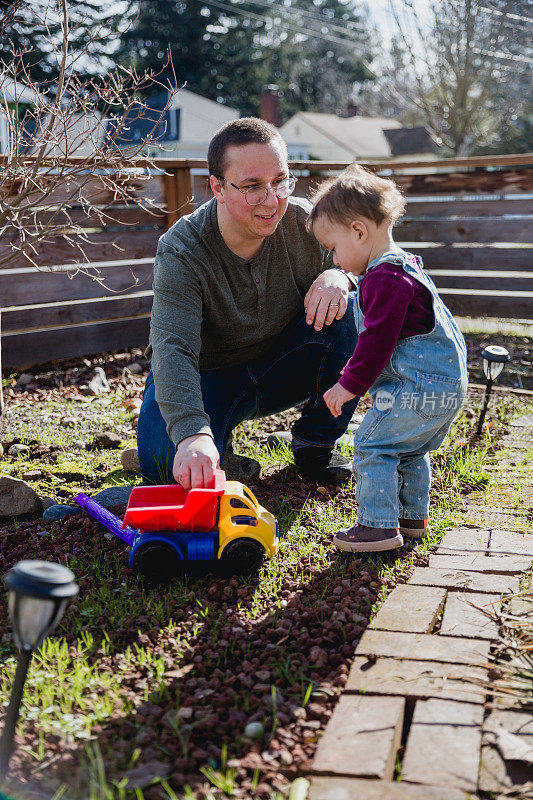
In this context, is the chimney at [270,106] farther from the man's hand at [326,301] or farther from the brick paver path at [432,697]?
the brick paver path at [432,697]

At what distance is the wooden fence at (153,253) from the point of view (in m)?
5.19

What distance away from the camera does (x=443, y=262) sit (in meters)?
6.82

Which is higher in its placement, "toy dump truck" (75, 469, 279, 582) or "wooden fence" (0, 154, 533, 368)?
"wooden fence" (0, 154, 533, 368)

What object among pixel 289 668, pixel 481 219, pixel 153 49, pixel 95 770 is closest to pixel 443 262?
pixel 481 219

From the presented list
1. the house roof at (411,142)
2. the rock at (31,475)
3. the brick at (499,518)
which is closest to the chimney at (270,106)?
the house roof at (411,142)

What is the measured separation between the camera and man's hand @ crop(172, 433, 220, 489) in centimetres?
220

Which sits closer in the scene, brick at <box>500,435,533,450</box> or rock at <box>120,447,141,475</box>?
rock at <box>120,447,141,475</box>

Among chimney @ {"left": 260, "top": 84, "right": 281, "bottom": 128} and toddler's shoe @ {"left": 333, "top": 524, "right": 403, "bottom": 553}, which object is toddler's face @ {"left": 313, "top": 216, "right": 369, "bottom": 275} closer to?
toddler's shoe @ {"left": 333, "top": 524, "right": 403, "bottom": 553}

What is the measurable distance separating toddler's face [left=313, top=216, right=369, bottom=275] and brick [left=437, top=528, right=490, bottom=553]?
97cm

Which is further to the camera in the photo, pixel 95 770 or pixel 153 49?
pixel 153 49

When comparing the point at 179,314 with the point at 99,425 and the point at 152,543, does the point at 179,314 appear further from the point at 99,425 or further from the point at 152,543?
the point at 99,425

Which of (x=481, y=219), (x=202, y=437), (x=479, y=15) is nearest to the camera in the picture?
(x=202, y=437)

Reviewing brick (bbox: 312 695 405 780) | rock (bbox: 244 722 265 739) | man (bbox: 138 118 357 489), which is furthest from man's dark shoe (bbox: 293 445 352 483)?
rock (bbox: 244 722 265 739)

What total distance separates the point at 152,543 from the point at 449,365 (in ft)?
3.65
